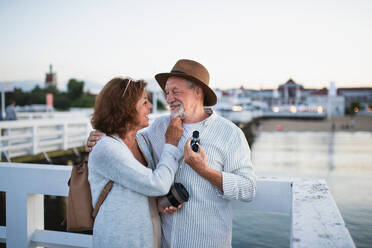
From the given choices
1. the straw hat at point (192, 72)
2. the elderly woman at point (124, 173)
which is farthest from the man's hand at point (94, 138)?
Answer: the straw hat at point (192, 72)

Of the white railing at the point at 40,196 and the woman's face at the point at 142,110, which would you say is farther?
the white railing at the point at 40,196

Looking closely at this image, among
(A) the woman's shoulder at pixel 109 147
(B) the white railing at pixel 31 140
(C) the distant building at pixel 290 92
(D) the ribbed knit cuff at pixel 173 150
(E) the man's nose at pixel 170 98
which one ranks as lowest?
(B) the white railing at pixel 31 140

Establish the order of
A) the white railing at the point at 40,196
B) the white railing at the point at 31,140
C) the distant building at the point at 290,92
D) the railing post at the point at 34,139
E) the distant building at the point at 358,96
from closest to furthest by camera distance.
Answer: the white railing at the point at 40,196, the white railing at the point at 31,140, the railing post at the point at 34,139, the distant building at the point at 290,92, the distant building at the point at 358,96

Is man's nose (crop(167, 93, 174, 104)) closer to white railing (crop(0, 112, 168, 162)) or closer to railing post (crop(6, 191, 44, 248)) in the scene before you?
railing post (crop(6, 191, 44, 248))

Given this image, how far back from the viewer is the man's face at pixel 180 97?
2.17m

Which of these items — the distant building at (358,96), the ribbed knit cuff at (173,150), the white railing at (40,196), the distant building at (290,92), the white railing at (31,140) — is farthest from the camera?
the distant building at (358,96)

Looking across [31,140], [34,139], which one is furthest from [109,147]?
[31,140]

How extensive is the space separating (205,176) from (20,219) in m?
1.30

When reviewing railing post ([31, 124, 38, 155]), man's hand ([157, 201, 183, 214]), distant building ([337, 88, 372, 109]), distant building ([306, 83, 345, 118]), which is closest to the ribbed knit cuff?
man's hand ([157, 201, 183, 214])

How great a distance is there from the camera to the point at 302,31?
29938 mm

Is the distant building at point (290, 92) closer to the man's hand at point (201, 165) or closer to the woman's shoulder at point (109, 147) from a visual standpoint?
the man's hand at point (201, 165)

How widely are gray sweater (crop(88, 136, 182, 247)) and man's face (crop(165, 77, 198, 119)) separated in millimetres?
466

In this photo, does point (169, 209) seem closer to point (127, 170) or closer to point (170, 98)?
point (127, 170)

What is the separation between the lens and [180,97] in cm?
219
